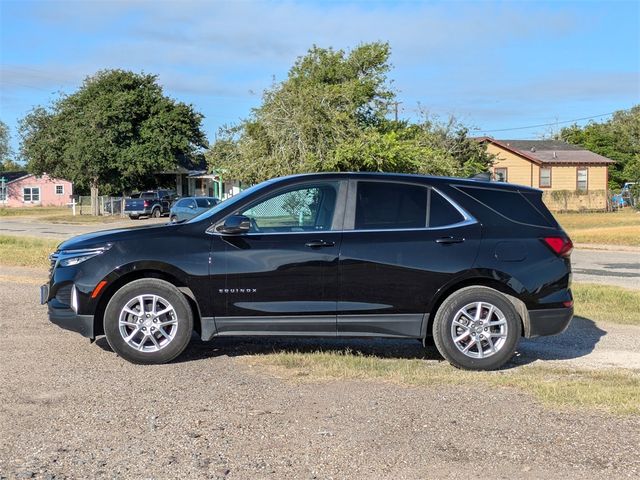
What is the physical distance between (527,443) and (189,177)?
202 feet

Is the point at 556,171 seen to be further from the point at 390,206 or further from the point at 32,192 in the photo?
the point at 32,192

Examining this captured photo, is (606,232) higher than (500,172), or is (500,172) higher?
(500,172)

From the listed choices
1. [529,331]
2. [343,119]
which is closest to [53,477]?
[529,331]

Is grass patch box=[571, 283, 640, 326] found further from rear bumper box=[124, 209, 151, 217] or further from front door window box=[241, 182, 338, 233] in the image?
rear bumper box=[124, 209, 151, 217]

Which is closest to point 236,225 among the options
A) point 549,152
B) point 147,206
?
point 147,206

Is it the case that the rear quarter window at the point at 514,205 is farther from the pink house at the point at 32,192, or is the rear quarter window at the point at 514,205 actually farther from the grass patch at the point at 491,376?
the pink house at the point at 32,192

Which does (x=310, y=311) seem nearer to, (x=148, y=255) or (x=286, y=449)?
(x=148, y=255)

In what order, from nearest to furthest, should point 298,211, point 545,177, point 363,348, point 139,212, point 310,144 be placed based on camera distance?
point 298,211, point 363,348, point 310,144, point 139,212, point 545,177

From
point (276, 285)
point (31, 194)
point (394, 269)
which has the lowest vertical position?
point (276, 285)

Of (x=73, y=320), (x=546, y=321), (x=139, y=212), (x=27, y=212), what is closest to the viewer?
(x=73, y=320)

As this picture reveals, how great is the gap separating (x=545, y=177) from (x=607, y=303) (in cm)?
4201

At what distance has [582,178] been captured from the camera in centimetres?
5109

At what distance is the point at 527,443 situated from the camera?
440 cm

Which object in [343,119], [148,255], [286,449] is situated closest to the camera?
[286,449]
